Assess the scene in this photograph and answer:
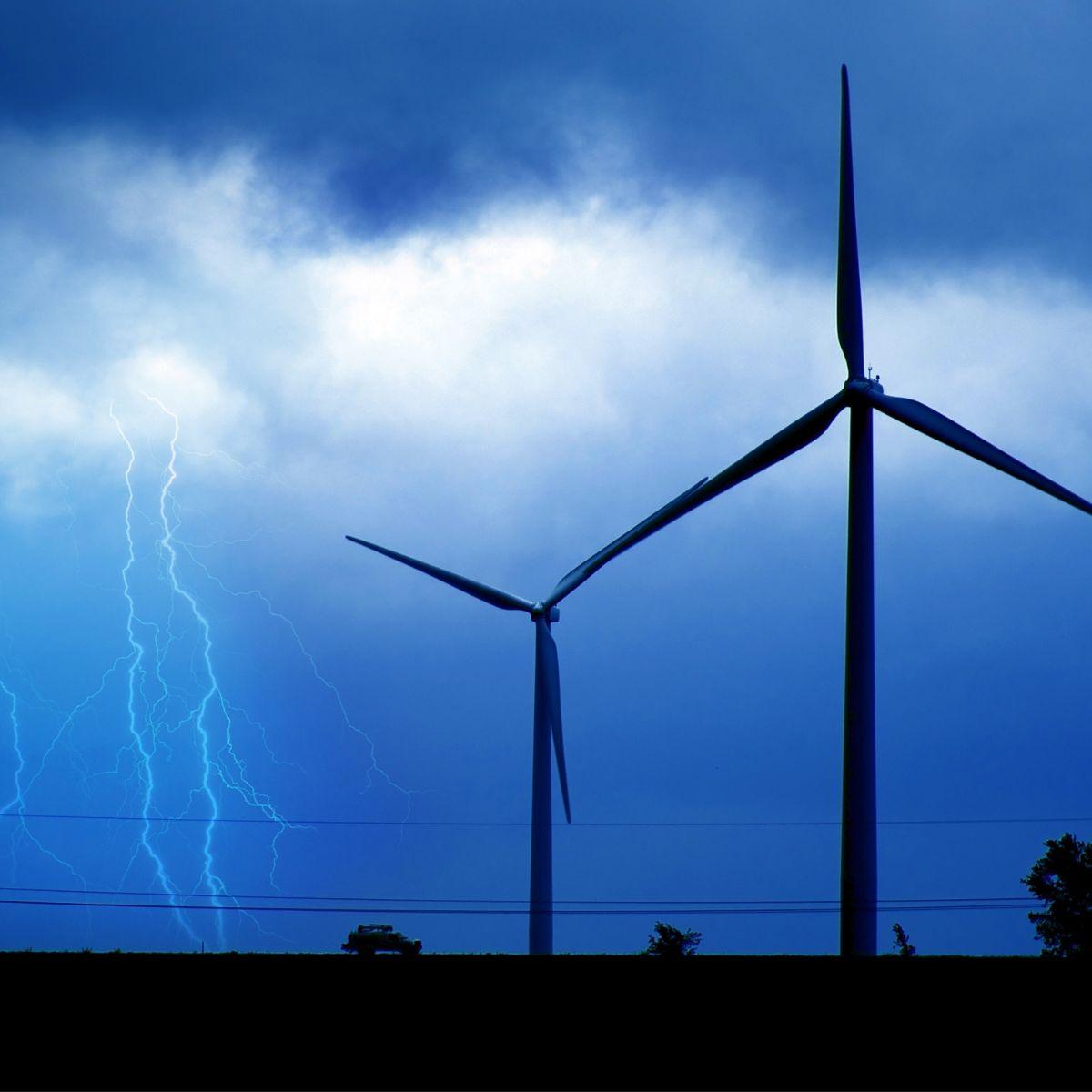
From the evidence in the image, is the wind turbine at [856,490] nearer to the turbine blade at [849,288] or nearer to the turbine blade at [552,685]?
the turbine blade at [849,288]

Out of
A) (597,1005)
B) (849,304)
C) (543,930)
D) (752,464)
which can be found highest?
(849,304)

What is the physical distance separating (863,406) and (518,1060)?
24882 millimetres

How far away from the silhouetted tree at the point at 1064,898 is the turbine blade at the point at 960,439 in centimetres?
6383

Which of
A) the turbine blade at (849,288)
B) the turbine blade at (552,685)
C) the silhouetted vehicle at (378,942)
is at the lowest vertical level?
the silhouetted vehicle at (378,942)

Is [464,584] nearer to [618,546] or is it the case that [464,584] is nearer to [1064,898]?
[618,546]

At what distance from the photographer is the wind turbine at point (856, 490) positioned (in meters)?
30.3

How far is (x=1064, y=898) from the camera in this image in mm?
Result: 89062

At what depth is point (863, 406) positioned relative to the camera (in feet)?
112

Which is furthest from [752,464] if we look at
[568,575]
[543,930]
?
[543,930]

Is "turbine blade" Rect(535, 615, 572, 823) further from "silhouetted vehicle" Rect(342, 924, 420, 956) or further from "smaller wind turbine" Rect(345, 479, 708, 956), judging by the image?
"silhouetted vehicle" Rect(342, 924, 420, 956)

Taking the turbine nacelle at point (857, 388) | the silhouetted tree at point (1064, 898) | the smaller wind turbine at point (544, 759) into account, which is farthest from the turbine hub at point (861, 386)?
the silhouetted tree at point (1064, 898)

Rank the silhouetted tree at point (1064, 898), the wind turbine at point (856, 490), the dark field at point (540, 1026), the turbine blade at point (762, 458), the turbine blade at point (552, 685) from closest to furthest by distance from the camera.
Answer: the dark field at point (540, 1026), the wind turbine at point (856, 490), the turbine blade at point (762, 458), the turbine blade at point (552, 685), the silhouetted tree at point (1064, 898)

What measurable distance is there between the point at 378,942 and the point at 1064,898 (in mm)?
56533

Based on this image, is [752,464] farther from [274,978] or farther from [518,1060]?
[518,1060]
